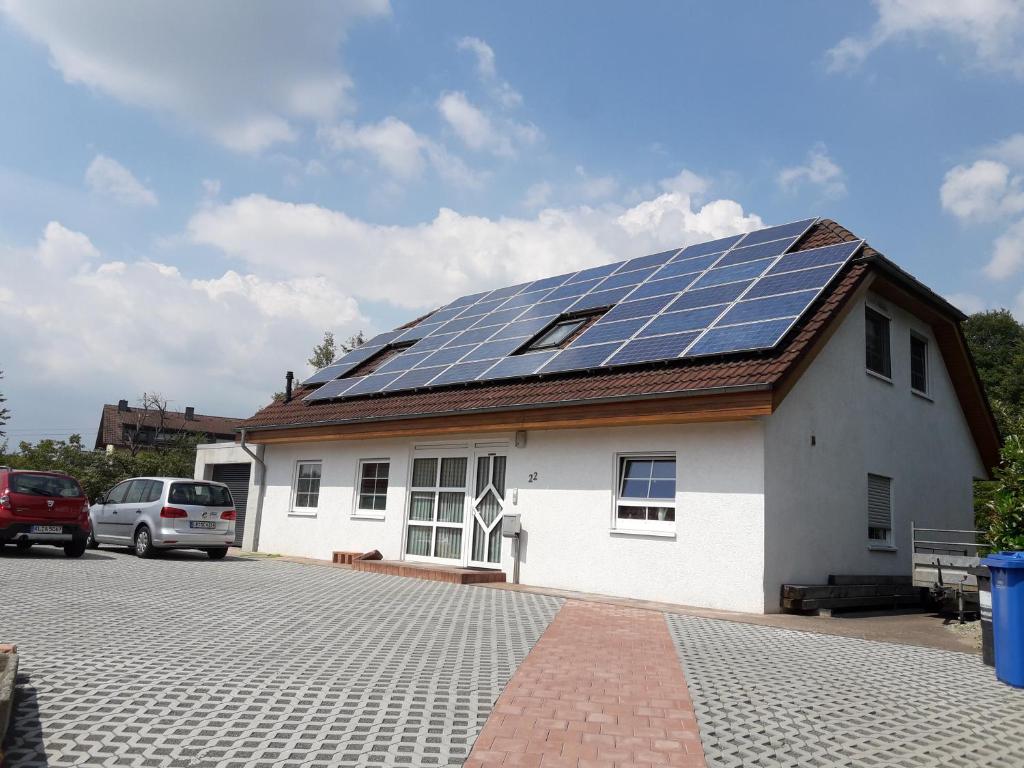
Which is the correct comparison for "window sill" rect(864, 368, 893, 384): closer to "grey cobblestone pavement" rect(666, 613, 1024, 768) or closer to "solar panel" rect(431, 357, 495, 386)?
"grey cobblestone pavement" rect(666, 613, 1024, 768)

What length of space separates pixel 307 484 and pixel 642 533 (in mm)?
9049

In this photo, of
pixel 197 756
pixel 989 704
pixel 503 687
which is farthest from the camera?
pixel 989 704

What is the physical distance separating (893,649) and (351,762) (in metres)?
6.67

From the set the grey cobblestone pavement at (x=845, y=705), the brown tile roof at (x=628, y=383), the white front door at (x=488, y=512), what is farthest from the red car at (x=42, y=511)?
the grey cobblestone pavement at (x=845, y=705)

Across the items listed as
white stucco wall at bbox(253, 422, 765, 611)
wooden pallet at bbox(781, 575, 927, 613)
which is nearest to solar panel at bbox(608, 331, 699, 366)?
white stucco wall at bbox(253, 422, 765, 611)

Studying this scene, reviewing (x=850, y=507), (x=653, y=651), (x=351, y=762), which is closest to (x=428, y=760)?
(x=351, y=762)

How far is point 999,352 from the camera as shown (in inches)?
1759

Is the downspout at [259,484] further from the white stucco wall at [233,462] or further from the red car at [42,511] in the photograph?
the red car at [42,511]

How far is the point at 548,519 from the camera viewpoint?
42.7ft

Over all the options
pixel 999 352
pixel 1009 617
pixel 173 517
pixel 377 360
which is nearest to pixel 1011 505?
pixel 1009 617

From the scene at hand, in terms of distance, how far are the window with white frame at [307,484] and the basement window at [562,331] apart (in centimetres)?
593

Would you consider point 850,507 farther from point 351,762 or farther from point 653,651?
point 351,762

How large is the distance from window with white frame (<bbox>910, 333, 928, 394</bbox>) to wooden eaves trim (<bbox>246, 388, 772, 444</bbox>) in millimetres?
7263

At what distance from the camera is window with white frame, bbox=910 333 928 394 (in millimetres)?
15969
